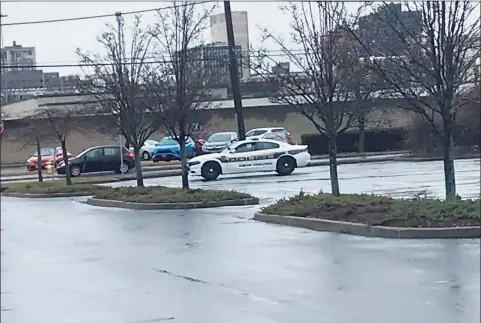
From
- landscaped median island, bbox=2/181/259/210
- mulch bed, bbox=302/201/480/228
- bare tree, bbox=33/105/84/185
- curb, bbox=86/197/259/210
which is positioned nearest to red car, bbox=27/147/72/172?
bare tree, bbox=33/105/84/185

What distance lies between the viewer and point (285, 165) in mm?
31734

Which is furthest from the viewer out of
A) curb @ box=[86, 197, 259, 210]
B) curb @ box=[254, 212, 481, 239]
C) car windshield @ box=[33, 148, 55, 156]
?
car windshield @ box=[33, 148, 55, 156]

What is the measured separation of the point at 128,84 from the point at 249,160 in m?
7.44

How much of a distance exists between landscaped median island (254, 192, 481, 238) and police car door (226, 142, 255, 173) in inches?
535

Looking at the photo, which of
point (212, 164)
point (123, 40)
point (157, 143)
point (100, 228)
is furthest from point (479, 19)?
point (157, 143)

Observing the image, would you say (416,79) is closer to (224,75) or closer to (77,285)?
(77,285)

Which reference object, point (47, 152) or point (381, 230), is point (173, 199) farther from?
point (47, 152)

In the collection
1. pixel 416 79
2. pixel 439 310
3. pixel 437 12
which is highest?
pixel 437 12

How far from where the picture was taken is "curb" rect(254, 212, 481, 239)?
1267cm

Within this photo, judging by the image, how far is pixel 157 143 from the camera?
4612cm

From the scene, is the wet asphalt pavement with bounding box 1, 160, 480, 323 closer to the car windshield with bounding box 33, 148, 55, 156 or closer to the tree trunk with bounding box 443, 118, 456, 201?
the tree trunk with bounding box 443, 118, 456, 201

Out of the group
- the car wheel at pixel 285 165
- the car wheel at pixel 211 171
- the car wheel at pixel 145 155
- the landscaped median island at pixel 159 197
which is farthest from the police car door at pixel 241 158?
the car wheel at pixel 145 155

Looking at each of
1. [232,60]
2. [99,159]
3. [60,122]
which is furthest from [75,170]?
[232,60]

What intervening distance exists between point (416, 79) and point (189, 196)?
907 centimetres
